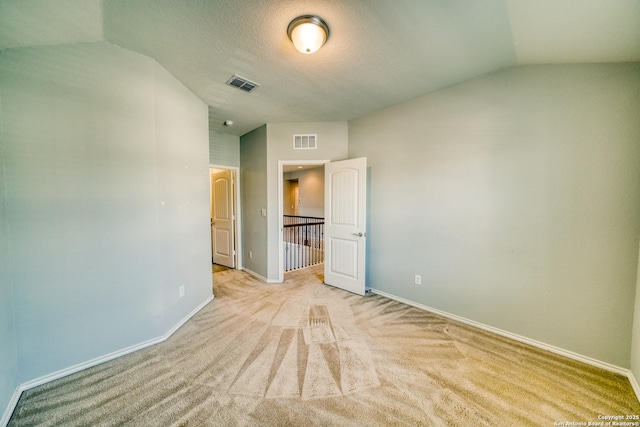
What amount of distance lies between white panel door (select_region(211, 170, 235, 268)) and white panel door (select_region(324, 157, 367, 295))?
2156 millimetres

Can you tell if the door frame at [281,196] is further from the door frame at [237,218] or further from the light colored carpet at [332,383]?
the light colored carpet at [332,383]

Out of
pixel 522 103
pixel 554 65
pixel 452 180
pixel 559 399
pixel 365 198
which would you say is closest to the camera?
pixel 559 399

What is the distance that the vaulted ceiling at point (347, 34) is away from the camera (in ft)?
4.86

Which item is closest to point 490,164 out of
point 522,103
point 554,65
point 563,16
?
point 522,103

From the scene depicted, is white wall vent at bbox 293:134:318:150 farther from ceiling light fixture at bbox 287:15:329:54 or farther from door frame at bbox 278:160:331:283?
ceiling light fixture at bbox 287:15:329:54

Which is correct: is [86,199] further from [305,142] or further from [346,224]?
[346,224]

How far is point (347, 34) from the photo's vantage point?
5.74 feet

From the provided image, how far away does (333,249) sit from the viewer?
3697mm

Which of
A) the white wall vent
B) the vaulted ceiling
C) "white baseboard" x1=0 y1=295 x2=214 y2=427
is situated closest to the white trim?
"white baseboard" x1=0 y1=295 x2=214 y2=427

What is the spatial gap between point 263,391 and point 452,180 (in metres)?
2.80

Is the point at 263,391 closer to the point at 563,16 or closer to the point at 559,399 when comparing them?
the point at 559,399

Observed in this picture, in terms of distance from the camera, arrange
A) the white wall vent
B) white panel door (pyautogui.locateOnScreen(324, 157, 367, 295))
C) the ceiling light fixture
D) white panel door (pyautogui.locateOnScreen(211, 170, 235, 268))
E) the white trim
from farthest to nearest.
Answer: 1. white panel door (pyautogui.locateOnScreen(211, 170, 235, 268))
2. the white wall vent
3. white panel door (pyautogui.locateOnScreen(324, 157, 367, 295))
4. the ceiling light fixture
5. the white trim

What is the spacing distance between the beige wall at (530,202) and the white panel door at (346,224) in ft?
1.83

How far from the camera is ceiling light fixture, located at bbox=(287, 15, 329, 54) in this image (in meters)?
1.59
